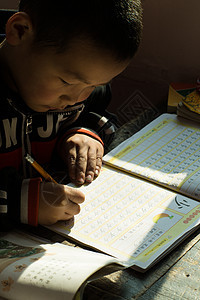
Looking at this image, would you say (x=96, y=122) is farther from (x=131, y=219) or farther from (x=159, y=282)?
(x=159, y=282)

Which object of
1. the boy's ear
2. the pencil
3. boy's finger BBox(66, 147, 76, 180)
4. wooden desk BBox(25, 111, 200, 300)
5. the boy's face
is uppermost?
the boy's ear

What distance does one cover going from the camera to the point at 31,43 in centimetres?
84

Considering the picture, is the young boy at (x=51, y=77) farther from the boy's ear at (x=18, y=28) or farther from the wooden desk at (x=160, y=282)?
the wooden desk at (x=160, y=282)

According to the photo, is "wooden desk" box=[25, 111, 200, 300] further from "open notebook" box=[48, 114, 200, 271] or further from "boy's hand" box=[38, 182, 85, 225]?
"boy's hand" box=[38, 182, 85, 225]

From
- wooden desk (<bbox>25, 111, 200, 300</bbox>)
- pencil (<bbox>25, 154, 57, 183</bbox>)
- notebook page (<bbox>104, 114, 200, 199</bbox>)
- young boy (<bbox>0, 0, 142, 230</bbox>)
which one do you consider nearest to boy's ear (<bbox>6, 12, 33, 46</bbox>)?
young boy (<bbox>0, 0, 142, 230</bbox>)

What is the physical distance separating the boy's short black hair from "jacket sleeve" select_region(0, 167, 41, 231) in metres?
0.27

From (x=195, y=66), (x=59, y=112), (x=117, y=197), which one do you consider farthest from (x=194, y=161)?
A: (x=195, y=66)

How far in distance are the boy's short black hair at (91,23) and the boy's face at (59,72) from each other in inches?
0.7

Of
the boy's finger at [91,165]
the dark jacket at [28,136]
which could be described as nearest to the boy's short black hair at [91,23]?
the dark jacket at [28,136]

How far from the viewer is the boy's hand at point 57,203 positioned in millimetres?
842

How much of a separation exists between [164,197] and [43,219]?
0.85 ft

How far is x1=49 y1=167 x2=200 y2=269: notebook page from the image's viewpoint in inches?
31.3

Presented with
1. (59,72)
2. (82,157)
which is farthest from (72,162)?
(59,72)

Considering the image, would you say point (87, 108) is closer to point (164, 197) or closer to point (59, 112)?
point (59, 112)
